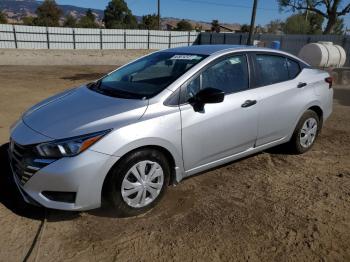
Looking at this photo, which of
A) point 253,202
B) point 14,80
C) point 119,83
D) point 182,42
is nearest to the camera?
point 253,202

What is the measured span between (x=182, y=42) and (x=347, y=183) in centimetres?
3266

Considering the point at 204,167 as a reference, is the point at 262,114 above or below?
above

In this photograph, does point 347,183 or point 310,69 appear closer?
point 347,183

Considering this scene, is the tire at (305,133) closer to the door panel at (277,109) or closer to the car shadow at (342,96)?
the door panel at (277,109)

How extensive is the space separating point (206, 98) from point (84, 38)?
29.5m

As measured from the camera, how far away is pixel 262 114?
14.0 ft

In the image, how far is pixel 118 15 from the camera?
197 feet

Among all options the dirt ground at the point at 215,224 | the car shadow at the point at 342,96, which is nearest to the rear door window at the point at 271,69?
the dirt ground at the point at 215,224

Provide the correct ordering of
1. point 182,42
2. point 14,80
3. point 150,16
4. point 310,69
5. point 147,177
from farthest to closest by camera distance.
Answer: point 150,16 → point 182,42 → point 14,80 → point 310,69 → point 147,177

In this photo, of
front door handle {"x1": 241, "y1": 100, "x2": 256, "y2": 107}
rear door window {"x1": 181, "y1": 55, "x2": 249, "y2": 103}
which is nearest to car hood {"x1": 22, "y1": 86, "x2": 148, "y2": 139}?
rear door window {"x1": 181, "y1": 55, "x2": 249, "y2": 103}

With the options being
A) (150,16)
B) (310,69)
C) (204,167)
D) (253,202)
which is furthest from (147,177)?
(150,16)

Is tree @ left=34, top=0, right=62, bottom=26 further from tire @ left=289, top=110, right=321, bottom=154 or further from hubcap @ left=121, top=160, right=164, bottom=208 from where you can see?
hubcap @ left=121, top=160, right=164, bottom=208

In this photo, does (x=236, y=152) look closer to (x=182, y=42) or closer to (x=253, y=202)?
(x=253, y=202)

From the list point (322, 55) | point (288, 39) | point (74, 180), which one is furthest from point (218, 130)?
point (288, 39)
